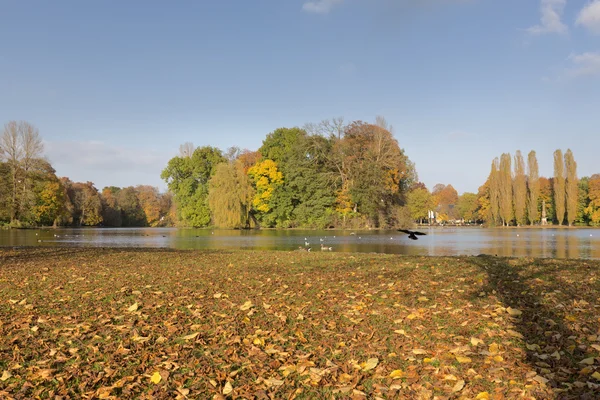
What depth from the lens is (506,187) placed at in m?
75.4

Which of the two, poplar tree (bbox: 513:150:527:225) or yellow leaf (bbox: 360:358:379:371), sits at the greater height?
poplar tree (bbox: 513:150:527:225)

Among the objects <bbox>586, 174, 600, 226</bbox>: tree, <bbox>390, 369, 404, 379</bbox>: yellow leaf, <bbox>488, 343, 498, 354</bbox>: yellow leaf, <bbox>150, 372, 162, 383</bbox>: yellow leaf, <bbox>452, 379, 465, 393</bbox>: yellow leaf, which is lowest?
<bbox>452, 379, 465, 393</bbox>: yellow leaf

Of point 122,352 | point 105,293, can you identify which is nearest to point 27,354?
point 122,352

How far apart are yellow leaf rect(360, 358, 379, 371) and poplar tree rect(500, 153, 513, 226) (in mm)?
78932

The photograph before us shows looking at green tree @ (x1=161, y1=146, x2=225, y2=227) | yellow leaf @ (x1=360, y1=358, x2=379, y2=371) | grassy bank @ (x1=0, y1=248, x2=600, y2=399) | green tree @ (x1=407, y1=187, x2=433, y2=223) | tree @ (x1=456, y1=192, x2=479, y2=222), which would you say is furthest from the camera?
tree @ (x1=456, y1=192, x2=479, y2=222)

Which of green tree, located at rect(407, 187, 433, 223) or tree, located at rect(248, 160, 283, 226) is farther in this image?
green tree, located at rect(407, 187, 433, 223)

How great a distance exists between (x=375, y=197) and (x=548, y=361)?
5055cm

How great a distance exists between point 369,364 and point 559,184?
81.5 meters

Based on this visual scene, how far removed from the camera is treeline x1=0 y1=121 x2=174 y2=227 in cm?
5344

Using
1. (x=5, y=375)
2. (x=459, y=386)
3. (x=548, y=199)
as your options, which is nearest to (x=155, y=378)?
(x=5, y=375)

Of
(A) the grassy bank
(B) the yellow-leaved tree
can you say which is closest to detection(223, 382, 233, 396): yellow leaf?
(A) the grassy bank

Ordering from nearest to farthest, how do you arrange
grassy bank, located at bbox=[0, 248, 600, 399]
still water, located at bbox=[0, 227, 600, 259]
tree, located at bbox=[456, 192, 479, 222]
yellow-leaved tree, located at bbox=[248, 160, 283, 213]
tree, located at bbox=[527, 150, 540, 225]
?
grassy bank, located at bbox=[0, 248, 600, 399], still water, located at bbox=[0, 227, 600, 259], yellow-leaved tree, located at bbox=[248, 160, 283, 213], tree, located at bbox=[527, 150, 540, 225], tree, located at bbox=[456, 192, 479, 222]

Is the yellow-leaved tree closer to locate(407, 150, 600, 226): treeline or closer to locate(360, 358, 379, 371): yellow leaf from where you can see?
locate(407, 150, 600, 226): treeline

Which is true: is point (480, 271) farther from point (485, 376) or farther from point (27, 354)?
point (27, 354)
